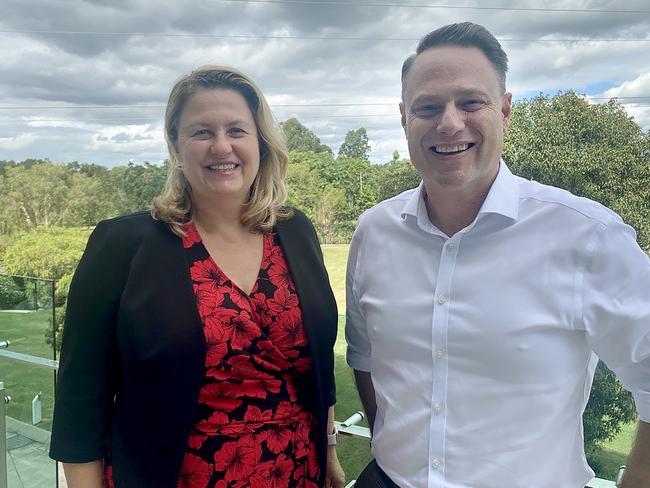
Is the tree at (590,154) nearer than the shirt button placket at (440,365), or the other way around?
the shirt button placket at (440,365)

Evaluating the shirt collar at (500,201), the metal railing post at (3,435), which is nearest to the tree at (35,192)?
the metal railing post at (3,435)

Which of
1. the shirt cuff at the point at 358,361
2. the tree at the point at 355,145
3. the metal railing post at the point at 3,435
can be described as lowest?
the metal railing post at the point at 3,435

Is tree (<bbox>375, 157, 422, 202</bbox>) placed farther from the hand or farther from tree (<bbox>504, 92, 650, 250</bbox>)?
the hand

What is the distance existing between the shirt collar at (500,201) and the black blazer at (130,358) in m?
0.50

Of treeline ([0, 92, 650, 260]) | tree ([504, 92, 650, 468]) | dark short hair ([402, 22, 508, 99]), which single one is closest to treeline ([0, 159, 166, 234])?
treeline ([0, 92, 650, 260])

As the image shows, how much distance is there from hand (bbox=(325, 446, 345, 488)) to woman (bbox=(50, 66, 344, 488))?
0.07 meters

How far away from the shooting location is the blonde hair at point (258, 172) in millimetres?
1148

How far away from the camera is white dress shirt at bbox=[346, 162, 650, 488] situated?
888 mm

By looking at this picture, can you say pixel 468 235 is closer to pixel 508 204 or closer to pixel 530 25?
pixel 508 204

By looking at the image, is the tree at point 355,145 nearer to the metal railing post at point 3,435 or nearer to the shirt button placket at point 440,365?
the metal railing post at point 3,435

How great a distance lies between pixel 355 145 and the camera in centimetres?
701

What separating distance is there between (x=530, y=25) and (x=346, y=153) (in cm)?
276

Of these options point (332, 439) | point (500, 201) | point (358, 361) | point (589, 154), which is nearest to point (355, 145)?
point (589, 154)

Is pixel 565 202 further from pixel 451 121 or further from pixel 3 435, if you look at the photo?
pixel 3 435
